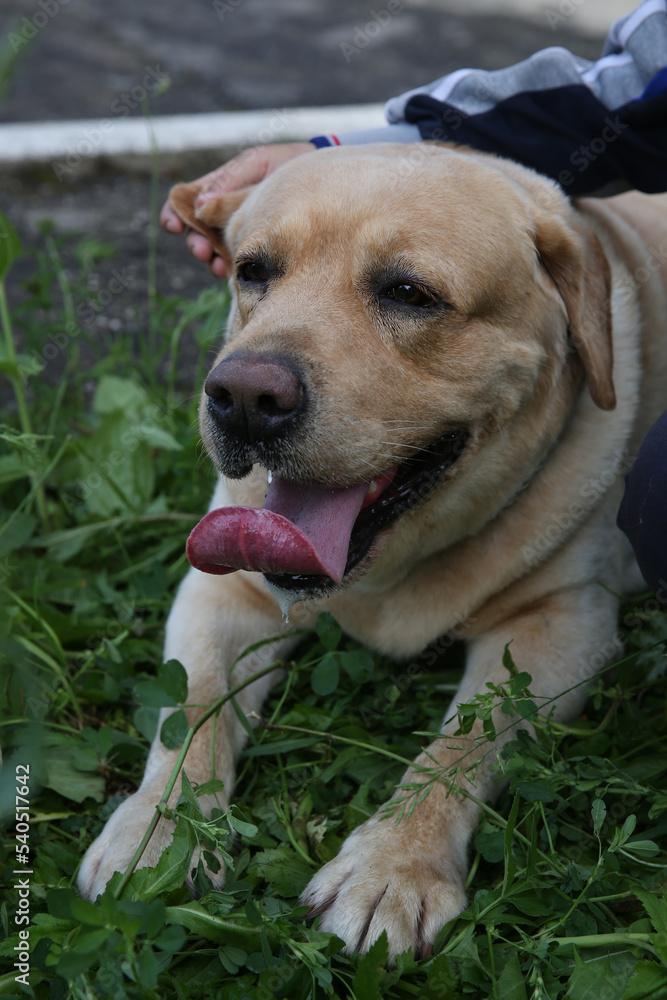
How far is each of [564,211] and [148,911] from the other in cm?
199

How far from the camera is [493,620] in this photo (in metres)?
2.39

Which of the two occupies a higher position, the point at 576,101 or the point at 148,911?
the point at 576,101

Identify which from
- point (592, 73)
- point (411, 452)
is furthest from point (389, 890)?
point (592, 73)

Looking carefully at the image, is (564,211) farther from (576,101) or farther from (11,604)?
(11,604)

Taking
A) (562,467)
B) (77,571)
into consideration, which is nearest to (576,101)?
(562,467)

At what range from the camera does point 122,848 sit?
1.85 m

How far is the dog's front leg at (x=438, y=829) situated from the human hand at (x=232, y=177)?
1558mm

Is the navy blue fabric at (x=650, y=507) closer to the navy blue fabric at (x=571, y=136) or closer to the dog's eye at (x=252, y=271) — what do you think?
the dog's eye at (x=252, y=271)

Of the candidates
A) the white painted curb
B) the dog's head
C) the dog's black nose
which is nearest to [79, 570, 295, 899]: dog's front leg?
the dog's head

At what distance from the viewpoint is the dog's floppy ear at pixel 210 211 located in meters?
2.57

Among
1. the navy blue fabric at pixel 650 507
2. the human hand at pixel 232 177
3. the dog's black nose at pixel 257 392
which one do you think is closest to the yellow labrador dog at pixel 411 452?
the dog's black nose at pixel 257 392

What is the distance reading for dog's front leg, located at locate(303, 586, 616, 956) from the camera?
1.70m

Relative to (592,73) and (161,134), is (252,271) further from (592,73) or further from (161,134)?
(161,134)

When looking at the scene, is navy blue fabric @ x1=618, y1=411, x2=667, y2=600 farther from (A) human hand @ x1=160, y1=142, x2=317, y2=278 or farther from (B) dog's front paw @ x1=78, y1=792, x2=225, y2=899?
(A) human hand @ x1=160, y1=142, x2=317, y2=278
